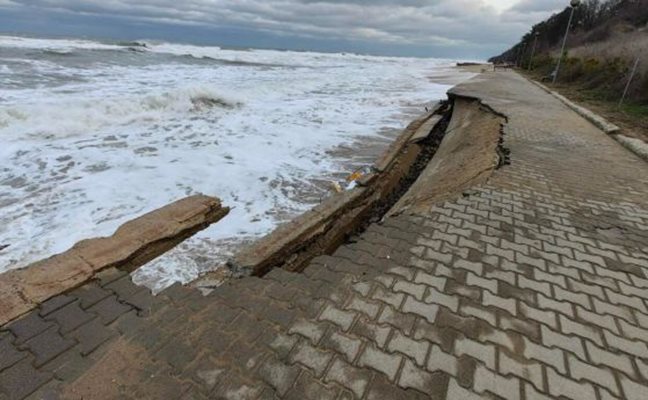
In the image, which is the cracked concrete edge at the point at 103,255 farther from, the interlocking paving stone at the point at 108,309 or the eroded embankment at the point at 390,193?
the eroded embankment at the point at 390,193

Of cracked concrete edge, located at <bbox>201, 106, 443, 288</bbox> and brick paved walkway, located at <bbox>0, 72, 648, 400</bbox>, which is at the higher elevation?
brick paved walkway, located at <bbox>0, 72, 648, 400</bbox>

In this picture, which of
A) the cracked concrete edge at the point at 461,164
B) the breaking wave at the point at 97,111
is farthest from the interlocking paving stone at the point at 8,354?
the breaking wave at the point at 97,111

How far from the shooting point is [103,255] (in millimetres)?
3004

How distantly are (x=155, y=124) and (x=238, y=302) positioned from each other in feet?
35.5

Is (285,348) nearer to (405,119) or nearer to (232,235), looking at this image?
(232,235)

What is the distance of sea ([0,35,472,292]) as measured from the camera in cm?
517

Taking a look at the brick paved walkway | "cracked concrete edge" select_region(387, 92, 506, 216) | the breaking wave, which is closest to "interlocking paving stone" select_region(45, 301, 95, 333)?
the brick paved walkway

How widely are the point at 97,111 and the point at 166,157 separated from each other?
5658mm

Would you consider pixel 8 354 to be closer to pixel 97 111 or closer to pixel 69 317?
pixel 69 317

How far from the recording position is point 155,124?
11.8 m

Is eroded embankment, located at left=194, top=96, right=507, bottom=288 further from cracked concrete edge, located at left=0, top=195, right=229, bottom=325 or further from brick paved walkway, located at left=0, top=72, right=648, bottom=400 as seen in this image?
cracked concrete edge, located at left=0, top=195, right=229, bottom=325

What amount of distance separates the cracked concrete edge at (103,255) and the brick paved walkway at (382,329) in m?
0.12

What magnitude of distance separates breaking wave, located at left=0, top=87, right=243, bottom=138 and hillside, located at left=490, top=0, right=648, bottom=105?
16.3 metres

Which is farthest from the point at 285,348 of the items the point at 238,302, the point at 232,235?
the point at 232,235
